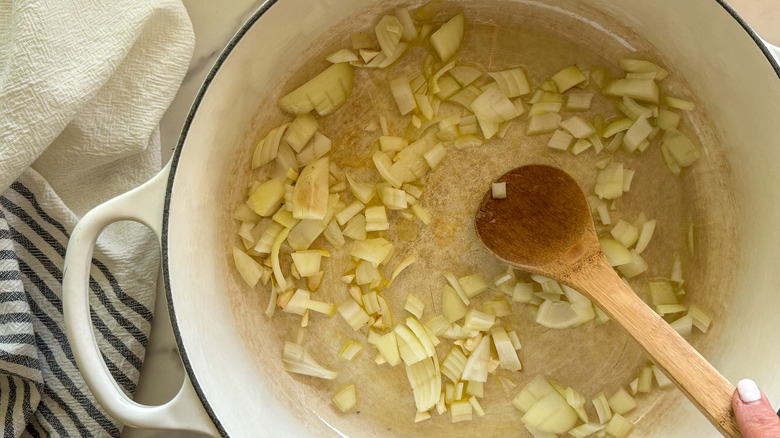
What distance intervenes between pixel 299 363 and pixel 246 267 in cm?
17

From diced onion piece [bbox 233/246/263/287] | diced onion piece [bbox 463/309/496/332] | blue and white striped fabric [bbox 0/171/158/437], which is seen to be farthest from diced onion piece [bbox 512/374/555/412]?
blue and white striped fabric [bbox 0/171/158/437]

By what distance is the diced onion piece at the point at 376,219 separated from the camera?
0.91 metres

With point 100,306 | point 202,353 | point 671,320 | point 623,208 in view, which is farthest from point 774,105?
point 100,306

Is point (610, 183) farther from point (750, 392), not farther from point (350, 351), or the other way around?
point (350, 351)

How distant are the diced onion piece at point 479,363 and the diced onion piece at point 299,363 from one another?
0.71ft

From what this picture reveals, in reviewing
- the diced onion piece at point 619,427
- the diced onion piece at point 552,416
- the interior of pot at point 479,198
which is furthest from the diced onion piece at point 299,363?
the diced onion piece at point 619,427

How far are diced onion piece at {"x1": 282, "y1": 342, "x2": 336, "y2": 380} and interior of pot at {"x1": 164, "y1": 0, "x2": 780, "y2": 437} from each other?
13 millimetres

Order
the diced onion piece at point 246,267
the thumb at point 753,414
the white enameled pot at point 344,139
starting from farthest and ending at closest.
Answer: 1. the diced onion piece at point 246,267
2. the white enameled pot at point 344,139
3. the thumb at point 753,414

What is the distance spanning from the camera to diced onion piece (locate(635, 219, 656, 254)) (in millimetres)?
925

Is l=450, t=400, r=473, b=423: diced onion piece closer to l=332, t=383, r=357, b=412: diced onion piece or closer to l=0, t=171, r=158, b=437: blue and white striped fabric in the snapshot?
l=332, t=383, r=357, b=412: diced onion piece

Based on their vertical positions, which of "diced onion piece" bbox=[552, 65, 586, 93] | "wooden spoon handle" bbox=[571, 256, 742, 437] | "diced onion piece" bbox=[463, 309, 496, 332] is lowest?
"diced onion piece" bbox=[463, 309, 496, 332]

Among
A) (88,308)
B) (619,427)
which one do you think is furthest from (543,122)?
(88,308)

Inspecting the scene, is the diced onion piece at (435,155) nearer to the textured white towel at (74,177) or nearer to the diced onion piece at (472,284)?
the diced onion piece at (472,284)

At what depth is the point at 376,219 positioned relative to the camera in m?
0.91
